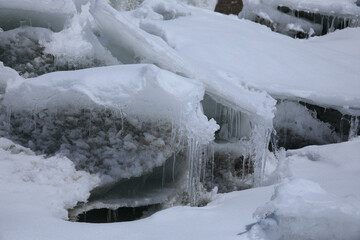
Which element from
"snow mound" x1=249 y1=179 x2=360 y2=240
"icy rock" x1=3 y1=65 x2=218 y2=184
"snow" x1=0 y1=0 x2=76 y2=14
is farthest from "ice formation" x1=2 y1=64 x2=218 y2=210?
"snow mound" x1=249 y1=179 x2=360 y2=240

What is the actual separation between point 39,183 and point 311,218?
2344mm

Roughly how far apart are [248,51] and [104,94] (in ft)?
8.65

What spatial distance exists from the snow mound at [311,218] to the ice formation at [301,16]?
6659mm

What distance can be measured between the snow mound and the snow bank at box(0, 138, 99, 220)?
173 cm

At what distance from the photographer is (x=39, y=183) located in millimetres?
3854

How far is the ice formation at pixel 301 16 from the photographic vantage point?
28.4ft

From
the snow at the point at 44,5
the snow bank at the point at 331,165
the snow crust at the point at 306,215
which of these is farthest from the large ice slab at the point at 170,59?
the snow crust at the point at 306,215

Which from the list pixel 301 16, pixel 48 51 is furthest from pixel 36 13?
pixel 301 16

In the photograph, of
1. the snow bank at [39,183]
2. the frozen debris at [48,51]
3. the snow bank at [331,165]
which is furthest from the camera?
the frozen debris at [48,51]

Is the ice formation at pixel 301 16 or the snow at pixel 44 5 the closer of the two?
the snow at pixel 44 5

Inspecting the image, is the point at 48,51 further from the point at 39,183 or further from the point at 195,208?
the point at 195,208

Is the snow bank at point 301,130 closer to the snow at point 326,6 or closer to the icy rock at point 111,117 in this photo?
the icy rock at point 111,117

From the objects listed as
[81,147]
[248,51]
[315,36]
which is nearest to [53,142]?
[81,147]

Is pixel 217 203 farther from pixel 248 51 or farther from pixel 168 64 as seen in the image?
pixel 248 51
